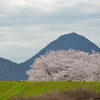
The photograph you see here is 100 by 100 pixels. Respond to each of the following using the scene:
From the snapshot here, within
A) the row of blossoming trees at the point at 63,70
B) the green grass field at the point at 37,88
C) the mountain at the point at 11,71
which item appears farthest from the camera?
the mountain at the point at 11,71

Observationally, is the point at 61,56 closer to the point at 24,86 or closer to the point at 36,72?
the point at 36,72

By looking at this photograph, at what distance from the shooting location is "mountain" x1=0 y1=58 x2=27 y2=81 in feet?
594

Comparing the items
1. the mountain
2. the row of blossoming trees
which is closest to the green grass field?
the row of blossoming trees

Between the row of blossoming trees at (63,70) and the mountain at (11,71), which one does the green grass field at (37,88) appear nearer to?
the row of blossoming trees at (63,70)

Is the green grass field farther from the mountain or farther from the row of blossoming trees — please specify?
the mountain

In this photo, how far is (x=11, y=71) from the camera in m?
189

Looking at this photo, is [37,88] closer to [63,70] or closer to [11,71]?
[63,70]

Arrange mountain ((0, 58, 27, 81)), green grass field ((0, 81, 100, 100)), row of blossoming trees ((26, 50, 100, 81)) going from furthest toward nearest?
mountain ((0, 58, 27, 81)) < row of blossoming trees ((26, 50, 100, 81)) < green grass field ((0, 81, 100, 100))

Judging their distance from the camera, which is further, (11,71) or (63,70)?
(11,71)

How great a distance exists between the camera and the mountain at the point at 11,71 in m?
181

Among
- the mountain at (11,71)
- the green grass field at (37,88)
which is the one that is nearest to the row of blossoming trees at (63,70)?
the green grass field at (37,88)

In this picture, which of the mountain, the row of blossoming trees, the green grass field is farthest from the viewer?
the mountain

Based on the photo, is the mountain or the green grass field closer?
the green grass field

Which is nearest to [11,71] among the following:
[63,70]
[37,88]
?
[63,70]
